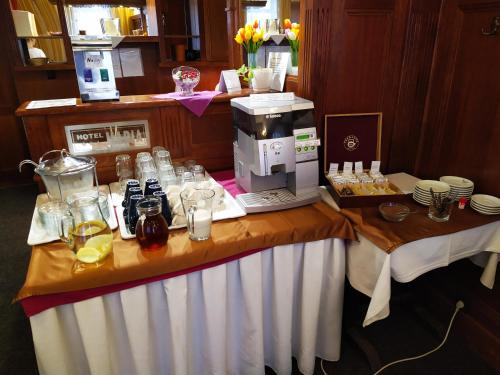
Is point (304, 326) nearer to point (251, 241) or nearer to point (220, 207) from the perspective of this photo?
point (251, 241)

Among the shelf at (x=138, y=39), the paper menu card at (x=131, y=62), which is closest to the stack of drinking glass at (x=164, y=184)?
the shelf at (x=138, y=39)

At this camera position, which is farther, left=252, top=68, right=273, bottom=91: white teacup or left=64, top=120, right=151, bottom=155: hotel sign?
left=252, top=68, right=273, bottom=91: white teacup

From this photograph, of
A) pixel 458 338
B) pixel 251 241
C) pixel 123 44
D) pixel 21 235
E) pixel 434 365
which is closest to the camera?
pixel 251 241

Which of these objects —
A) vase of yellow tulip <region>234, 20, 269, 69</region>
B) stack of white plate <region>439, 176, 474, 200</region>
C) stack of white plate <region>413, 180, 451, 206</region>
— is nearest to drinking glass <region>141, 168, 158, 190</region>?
vase of yellow tulip <region>234, 20, 269, 69</region>

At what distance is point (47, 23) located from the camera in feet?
11.4

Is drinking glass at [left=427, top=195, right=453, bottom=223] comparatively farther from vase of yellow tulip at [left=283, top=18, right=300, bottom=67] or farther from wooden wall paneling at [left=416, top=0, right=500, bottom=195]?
vase of yellow tulip at [left=283, top=18, right=300, bottom=67]

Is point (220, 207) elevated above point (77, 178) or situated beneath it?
situated beneath

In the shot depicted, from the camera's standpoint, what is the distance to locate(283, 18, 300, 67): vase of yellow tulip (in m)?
1.75

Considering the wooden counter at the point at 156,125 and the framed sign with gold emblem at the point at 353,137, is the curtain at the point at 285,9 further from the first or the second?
the framed sign with gold emblem at the point at 353,137

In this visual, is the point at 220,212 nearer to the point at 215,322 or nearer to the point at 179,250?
the point at 179,250

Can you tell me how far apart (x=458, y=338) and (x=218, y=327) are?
1.20 m

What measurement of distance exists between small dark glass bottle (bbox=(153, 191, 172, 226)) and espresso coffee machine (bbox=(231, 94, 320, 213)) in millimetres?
293

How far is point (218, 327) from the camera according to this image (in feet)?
4.23

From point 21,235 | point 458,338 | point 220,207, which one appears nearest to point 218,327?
point 220,207
